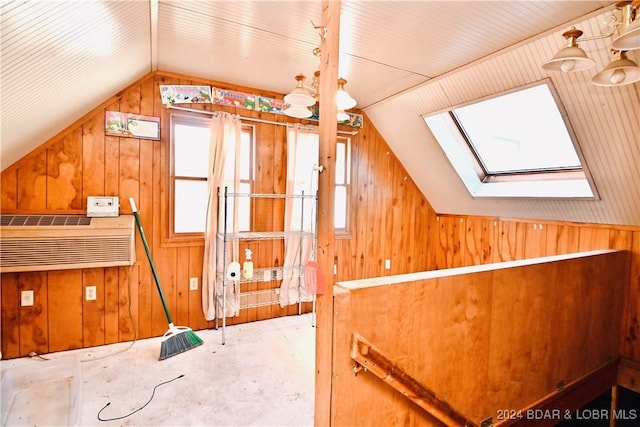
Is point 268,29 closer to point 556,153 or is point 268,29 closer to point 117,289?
point 117,289

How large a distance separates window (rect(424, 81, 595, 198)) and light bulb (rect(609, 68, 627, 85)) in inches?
29.8

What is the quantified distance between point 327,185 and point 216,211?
204cm

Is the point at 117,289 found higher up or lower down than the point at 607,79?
lower down

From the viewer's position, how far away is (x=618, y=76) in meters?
1.61

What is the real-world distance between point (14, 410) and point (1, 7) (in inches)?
86.2

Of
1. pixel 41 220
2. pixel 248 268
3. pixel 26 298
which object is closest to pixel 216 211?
pixel 248 268

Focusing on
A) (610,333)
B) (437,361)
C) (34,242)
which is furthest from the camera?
(610,333)

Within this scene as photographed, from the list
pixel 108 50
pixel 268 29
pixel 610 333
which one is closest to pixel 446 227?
pixel 610 333

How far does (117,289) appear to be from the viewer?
2762 mm

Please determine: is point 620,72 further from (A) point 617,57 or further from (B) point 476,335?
(B) point 476,335

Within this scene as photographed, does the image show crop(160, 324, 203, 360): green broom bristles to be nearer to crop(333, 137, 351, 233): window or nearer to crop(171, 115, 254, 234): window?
crop(171, 115, 254, 234): window

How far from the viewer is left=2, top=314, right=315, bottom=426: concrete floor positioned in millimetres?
1891

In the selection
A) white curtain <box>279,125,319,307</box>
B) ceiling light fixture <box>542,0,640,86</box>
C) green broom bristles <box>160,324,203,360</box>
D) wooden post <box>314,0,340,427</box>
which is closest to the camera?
wooden post <box>314,0,340,427</box>

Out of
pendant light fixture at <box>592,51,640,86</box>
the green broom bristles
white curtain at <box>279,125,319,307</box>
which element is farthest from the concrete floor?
pendant light fixture at <box>592,51,640,86</box>
